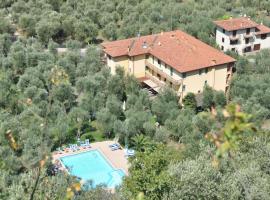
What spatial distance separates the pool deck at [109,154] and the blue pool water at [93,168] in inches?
9.3

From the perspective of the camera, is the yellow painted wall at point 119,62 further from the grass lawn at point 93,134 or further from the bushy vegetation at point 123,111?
the grass lawn at point 93,134

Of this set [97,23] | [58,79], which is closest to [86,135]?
[97,23]

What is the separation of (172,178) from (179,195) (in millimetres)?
704

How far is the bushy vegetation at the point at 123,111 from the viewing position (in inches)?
604

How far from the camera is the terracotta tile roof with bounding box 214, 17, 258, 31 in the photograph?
3828cm

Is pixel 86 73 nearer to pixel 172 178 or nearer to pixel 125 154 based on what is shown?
pixel 125 154

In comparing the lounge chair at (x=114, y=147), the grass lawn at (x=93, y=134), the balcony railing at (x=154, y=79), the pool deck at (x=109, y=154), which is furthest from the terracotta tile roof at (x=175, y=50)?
the pool deck at (x=109, y=154)

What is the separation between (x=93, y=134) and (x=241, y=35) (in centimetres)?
1670

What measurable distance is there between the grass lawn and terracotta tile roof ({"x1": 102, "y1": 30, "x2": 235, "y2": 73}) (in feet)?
20.9

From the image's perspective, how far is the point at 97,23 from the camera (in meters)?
44.0

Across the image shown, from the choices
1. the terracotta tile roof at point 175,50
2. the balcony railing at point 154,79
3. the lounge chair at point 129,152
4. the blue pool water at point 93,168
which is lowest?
the blue pool water at point 93,168

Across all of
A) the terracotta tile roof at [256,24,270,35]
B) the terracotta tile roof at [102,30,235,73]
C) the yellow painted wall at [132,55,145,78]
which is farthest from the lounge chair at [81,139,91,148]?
the terracotta tile roof at [256,24,270,35]

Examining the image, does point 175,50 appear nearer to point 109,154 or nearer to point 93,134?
point 93,134

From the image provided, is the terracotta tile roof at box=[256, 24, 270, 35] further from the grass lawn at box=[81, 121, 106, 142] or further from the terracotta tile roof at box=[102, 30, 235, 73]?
the grass lawn at box=[81, 121, 106, 142]
